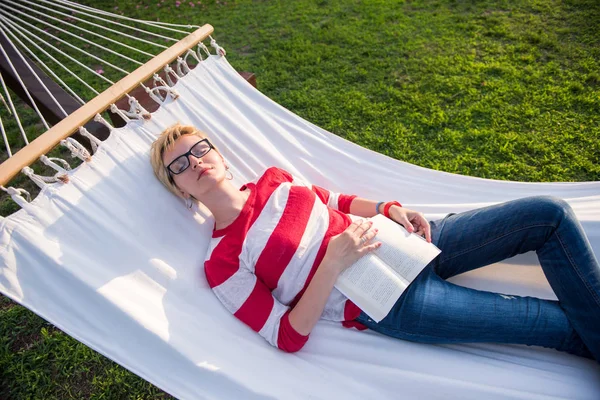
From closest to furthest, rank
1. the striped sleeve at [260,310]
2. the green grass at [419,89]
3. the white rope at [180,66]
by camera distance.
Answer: the striped sleeve at [260,310]
the green grass at [419,89]
the white rope at [180,66]

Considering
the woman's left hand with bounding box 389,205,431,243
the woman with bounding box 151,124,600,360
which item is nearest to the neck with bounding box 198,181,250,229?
the woman with bounding box 151,124,600,360

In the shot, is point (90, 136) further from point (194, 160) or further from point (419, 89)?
point (419, 89)

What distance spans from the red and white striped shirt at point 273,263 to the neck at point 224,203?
32mm

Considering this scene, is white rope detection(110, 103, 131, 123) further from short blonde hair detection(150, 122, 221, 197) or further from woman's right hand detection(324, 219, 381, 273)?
woman's right hand detection(324, 219, 381, 273)

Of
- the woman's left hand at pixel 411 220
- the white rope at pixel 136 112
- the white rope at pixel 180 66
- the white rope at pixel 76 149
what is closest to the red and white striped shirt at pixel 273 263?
the woman's left hand at pixel 411 220

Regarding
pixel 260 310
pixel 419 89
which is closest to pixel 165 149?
pixel 260 310

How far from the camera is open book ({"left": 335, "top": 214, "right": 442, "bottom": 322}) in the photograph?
61.4 inches

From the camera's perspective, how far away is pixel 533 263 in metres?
1.87

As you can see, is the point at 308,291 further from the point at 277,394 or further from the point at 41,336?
the point at 41,336

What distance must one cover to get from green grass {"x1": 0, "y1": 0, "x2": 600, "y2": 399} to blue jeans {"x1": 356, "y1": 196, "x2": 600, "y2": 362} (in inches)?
52.5

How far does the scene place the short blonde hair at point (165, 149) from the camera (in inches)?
69.8

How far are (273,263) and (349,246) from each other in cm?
31

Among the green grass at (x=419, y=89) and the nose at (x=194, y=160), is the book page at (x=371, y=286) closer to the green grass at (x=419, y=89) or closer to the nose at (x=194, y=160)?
the nose at (x=194, y=160)

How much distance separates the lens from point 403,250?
1.65m
